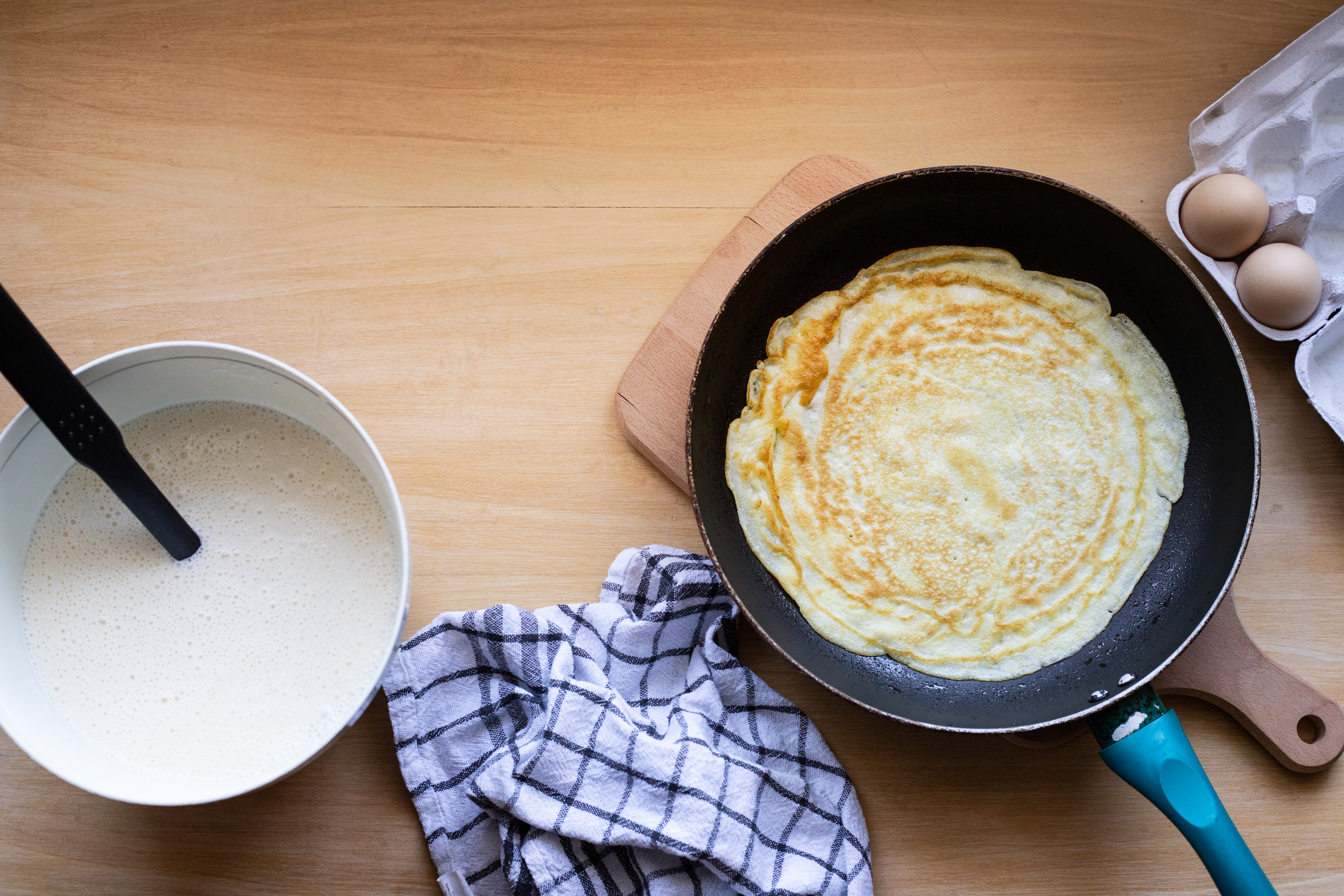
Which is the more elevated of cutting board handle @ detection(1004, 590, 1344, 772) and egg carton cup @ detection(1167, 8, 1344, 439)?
egg carton cup @ detection(1167, 8, 1344, 439)

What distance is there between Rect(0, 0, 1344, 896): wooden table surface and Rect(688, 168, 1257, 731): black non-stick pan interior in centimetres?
11

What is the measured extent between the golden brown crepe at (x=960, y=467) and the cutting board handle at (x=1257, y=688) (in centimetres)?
15

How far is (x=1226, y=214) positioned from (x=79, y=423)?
178 cm

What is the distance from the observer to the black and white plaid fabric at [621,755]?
1.42m

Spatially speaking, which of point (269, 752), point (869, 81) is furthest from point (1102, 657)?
point (269, 752)

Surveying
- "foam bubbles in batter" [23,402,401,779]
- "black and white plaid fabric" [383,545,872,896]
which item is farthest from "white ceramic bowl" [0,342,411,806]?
"black and white plaid fabric" [383,545,872,896]

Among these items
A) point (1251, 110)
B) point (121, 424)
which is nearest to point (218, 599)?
point (121, 424)

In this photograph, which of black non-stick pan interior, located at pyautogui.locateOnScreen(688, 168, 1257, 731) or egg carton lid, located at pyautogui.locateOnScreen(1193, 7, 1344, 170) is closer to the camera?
black non-stick pan interior, located at pyautogui.locateOnScreen(688, 168, 1257, 731)

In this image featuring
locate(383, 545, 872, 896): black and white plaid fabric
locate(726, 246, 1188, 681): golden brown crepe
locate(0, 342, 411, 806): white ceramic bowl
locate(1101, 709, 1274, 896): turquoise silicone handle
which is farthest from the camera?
locate(726, 246, 1188, 681): golden brown crepe

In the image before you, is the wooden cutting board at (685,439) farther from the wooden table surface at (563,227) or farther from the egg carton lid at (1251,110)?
the egg carton lid at (1251,110)

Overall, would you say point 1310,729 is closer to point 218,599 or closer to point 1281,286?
point 1281,286

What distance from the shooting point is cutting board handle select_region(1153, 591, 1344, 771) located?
1.50m

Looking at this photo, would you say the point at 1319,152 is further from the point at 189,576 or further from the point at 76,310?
the point at 76,310

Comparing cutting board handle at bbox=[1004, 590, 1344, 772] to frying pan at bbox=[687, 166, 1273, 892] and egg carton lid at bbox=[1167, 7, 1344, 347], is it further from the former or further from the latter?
egg carton lid at bbox=[1167, 7, 1344, 347]
